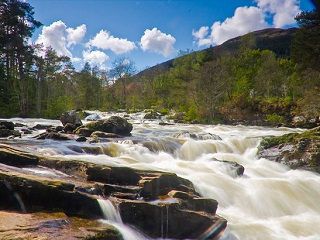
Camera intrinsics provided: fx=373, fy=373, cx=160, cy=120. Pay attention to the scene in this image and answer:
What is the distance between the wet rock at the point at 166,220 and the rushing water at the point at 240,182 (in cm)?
111

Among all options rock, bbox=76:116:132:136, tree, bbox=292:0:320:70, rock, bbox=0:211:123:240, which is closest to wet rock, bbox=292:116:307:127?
tree, bbox=292:0:320:70

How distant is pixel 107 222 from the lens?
8.50 metres

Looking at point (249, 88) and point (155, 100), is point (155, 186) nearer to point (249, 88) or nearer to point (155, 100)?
point (249, 88)

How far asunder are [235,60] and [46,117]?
3067cm

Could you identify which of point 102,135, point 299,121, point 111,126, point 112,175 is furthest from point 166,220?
point 299,121

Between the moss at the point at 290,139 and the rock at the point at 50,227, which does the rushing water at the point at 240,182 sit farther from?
the rock at the point at 50,227

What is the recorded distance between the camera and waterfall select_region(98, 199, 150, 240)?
8.53 metres

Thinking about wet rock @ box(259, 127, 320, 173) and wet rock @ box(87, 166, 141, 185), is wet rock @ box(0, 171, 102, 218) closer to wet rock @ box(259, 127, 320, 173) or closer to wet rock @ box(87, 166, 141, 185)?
wet rock @ box(87, 166, 141, 185)

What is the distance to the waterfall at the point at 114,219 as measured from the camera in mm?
8530

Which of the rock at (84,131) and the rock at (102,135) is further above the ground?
the rock at (84,131)

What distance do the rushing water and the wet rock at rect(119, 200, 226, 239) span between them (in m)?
1.11

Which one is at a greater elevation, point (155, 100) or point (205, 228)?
point (155, 100)

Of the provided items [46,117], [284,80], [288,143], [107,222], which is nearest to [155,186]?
[107,222]

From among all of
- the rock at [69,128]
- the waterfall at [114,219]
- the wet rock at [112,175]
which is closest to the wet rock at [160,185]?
the wet rock at [112,175]
